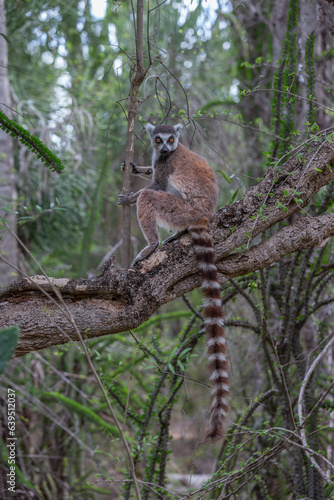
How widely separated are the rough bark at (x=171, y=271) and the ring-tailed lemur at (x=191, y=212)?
0.41ft

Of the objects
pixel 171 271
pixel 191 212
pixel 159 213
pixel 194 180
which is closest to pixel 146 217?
pixel 159 213

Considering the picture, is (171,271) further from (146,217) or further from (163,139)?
(163,139)

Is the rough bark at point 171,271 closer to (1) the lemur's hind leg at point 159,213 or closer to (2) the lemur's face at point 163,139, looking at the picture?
(1) the lemur's hind leg at point 159,213

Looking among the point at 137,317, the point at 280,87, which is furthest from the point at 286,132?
the point at 137,317

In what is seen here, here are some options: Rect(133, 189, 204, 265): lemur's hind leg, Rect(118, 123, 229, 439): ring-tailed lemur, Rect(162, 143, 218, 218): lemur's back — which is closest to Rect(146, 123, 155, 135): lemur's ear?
Rect(118, 123, 229, 439): ring-tailed lemur

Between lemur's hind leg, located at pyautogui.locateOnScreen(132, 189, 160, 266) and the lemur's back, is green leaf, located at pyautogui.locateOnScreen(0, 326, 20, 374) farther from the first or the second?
the lemur's back

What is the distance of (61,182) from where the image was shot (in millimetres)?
7438

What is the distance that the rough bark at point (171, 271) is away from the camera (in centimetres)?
276

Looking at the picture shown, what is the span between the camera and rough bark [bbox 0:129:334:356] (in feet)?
9.05

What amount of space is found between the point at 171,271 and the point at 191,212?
916 mm

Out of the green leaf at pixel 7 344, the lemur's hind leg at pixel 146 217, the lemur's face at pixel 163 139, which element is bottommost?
the green leaf at pixel 7 344

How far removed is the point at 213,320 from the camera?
10.4 ft

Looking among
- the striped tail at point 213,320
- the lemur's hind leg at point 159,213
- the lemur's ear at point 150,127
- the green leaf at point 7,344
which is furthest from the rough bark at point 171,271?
the lemur's ear at point 150,127

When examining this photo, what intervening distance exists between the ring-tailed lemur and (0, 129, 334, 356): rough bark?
12 centimetres
